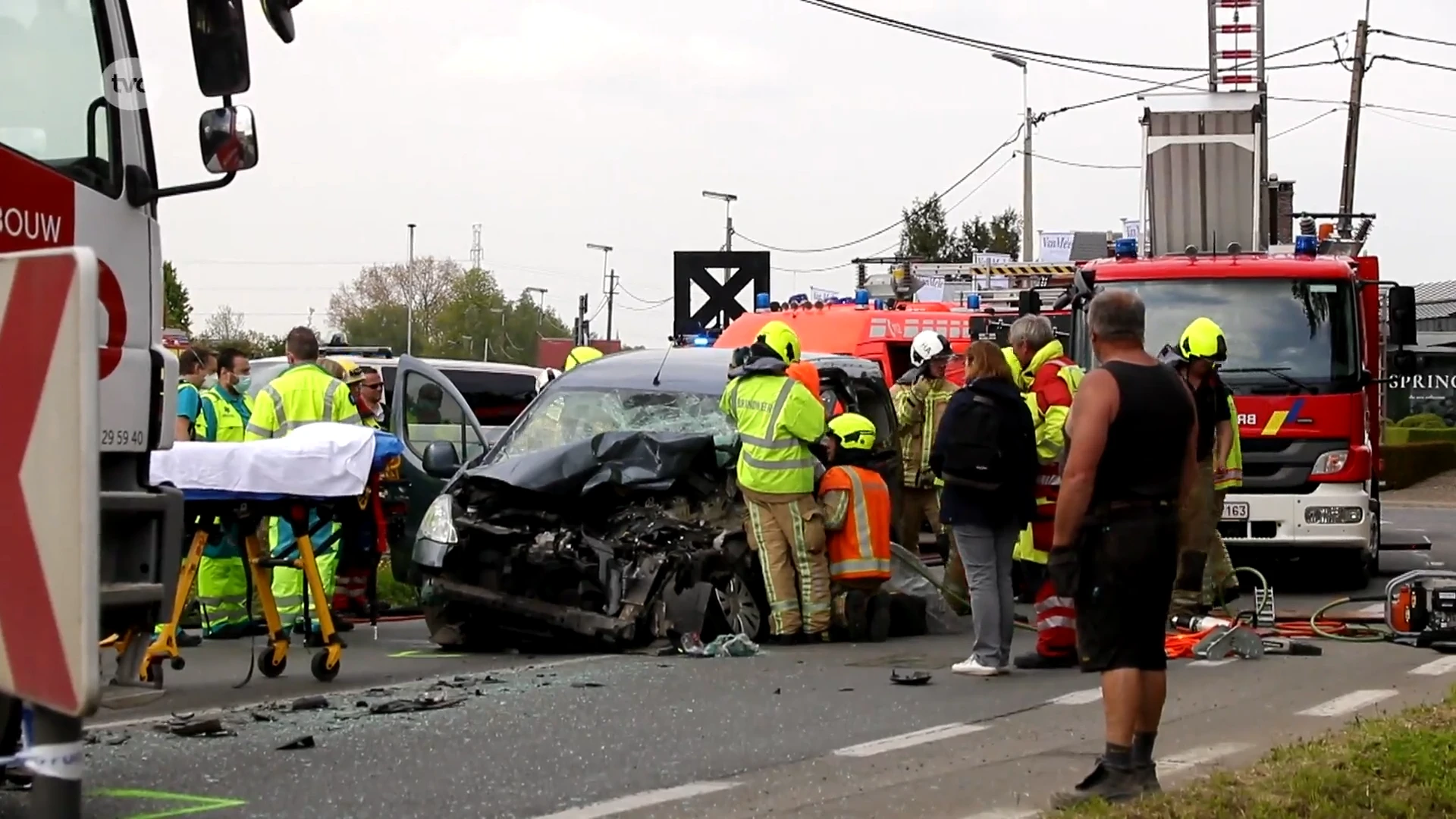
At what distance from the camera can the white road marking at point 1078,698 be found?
8984 mm

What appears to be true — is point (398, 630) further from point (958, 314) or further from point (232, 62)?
point (958, 314)

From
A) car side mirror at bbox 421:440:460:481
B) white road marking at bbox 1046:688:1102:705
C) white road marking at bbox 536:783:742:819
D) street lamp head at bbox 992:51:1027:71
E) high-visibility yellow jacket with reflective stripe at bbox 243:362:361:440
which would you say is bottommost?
white road marking at bbox 1046:688:1102:705

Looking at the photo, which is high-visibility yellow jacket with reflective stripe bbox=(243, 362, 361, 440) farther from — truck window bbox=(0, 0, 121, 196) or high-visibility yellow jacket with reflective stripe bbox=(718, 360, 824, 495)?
truck window bbox=(0, 0, 121, 196)

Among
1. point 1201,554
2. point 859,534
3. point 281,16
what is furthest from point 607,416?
point 281,16

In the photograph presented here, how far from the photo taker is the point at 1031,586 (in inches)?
447

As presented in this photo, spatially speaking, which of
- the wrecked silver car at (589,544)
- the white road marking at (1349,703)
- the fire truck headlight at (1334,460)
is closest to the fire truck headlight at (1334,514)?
the fire truck headlight at (1334,460)

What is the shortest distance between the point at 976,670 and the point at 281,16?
514cm

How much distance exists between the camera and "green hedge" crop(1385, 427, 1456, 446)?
3819 centimetres

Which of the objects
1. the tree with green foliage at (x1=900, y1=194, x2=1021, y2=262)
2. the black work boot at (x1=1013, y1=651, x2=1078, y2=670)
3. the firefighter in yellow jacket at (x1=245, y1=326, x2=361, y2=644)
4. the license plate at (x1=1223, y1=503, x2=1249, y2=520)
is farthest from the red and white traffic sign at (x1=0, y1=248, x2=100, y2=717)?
the tree with green foliage at (x1=900, y1=194, x2=1021, y2=262)

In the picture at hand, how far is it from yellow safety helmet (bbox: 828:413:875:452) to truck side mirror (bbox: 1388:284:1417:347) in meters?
5.05

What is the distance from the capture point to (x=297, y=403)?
39.1ft

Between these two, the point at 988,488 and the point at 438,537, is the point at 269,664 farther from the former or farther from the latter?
the point at 988,488

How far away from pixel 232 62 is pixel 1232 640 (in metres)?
6.58

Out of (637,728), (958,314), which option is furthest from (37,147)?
(958,314)
